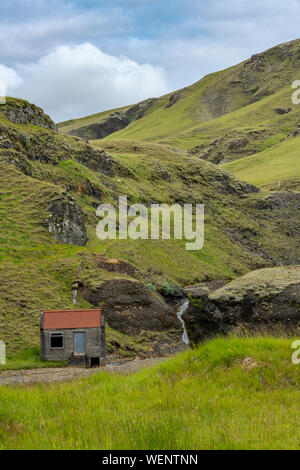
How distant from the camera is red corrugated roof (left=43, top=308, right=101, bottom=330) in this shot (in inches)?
1511

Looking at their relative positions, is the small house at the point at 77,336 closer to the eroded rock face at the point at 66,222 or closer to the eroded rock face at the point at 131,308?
the eroded rock face at the point at 131,308

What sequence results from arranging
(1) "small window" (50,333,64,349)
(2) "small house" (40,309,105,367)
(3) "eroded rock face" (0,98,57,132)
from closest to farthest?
(1) "small window" (50,333,64,349), (2) "small house" (40,309,105,367), (3) "eroded rock face" (0,98,57,132)

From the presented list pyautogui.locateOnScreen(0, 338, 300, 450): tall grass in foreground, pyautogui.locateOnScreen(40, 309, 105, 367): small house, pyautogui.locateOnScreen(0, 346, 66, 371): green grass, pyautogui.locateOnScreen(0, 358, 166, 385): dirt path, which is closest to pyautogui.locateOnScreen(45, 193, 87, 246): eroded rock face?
pyautogui.locateOnScreen(40, 309, 105, 367): small house

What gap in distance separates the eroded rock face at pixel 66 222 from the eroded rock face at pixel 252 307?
151ft

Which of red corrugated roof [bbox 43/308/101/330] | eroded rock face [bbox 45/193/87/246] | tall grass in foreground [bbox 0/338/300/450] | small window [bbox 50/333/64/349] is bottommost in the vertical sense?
small window [bbox 50/333/64/349]

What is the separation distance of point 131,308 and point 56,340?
1470 centimetres

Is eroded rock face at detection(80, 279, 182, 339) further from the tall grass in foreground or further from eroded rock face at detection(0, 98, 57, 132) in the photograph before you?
eroded rock face at detection(0, 98, 57, 132)

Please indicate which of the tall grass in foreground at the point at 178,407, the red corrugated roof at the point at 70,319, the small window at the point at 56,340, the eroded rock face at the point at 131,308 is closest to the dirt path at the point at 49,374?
the small window at the point at 56,340

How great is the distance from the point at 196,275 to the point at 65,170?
3254 cm

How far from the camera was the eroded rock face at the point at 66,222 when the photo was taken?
61.8m

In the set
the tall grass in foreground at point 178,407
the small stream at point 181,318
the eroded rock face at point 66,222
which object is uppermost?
the eroded rock face at point 66,222

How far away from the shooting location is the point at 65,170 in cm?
8731

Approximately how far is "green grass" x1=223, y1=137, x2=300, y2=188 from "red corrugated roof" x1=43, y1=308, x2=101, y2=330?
10500 centimetres

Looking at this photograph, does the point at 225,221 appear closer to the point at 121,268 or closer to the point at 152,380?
the point at 121,268
